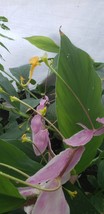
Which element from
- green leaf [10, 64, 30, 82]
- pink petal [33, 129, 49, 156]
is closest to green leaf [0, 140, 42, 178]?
pink petal [33, 129, 49, 156]

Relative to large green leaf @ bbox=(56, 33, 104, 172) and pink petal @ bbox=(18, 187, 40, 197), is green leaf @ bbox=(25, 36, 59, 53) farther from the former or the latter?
pink petal @ bbox=(18, 187, 40, 197)

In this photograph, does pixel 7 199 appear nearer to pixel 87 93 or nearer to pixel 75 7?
pixel 87 93

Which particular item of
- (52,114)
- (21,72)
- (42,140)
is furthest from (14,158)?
(21,72)

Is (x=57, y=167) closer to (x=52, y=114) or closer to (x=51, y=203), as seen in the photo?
(x=51, y=203)

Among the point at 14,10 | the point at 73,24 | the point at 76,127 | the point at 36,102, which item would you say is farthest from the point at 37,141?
the point at 14,10

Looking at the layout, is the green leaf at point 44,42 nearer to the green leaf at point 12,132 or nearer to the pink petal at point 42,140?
the green leaf at point 12,132
